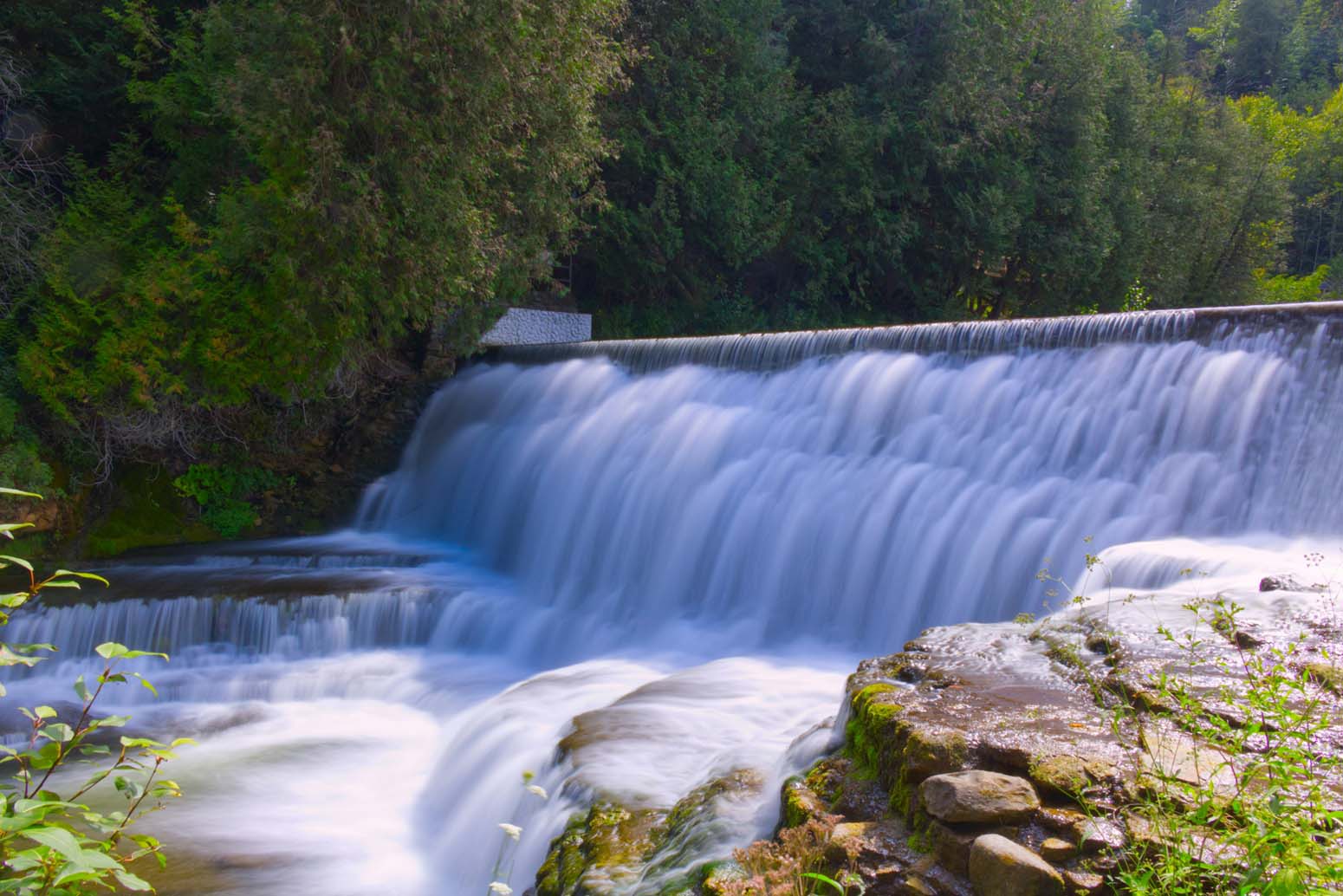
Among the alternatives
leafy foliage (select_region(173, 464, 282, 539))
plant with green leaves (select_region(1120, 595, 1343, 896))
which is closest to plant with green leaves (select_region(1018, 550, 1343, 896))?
plant with green leaves (select_region(1120, 595, 1343, 896))

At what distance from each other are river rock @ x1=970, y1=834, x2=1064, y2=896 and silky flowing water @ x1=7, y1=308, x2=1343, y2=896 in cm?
99

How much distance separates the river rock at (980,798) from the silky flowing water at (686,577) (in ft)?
2.70

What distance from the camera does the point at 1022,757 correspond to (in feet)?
9.48

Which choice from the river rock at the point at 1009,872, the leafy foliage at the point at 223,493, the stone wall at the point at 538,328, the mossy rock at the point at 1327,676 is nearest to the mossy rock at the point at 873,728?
the river rock at the point at 1009,872

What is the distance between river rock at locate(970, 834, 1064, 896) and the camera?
2.42m

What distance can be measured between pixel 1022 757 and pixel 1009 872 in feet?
1.69

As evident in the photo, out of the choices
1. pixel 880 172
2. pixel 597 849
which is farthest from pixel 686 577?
pixel 880 172

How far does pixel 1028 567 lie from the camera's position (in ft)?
22.6

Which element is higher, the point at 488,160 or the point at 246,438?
the point at 488,160

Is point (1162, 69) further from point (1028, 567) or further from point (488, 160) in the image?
point (1028, 567)

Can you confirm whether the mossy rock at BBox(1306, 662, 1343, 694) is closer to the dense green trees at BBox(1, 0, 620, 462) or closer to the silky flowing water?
the silky flowing water

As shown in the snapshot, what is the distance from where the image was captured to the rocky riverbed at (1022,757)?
255cm

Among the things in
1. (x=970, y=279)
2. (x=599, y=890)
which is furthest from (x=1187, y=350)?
(x=970, y=279)

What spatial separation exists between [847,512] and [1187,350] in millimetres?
3059
